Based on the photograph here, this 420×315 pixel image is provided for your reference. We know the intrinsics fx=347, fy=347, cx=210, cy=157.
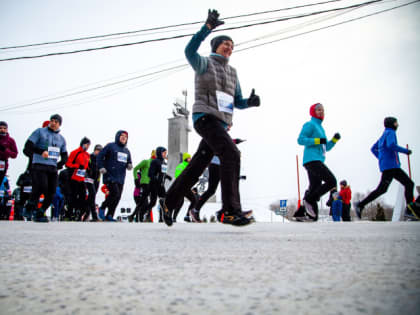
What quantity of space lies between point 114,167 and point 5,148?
1.80 meters

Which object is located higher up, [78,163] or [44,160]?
[78,163]

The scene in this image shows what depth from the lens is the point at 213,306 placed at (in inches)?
19.8

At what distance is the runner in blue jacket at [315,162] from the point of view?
516 centimetres

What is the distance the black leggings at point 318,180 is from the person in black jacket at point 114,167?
3.36 meters

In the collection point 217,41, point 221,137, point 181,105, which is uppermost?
point 181,105

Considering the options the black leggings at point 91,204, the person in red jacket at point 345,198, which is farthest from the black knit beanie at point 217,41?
the person in red jacket at point 345,198

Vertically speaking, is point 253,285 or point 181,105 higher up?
point 181,105

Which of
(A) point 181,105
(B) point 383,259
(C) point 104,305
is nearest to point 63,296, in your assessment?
(C) point 104,305

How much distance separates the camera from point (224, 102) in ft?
9.82

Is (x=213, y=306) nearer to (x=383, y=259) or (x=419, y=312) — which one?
(x=419, y=312)

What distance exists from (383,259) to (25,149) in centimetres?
482

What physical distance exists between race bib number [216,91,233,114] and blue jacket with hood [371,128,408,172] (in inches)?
142

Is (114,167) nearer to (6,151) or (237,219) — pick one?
(6,151)

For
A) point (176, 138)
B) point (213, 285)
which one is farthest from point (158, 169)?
point (176, 138)
